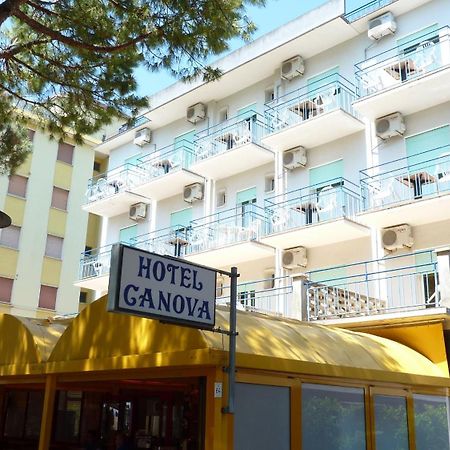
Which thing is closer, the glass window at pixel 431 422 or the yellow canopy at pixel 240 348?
the yellow canopy at pixel 240 348

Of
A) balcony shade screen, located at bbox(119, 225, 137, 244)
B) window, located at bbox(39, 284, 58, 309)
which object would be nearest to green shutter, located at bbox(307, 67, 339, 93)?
balcony shade screen, located at bbox(119, 225, 137, 244)

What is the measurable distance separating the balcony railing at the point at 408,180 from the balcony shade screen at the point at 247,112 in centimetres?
573

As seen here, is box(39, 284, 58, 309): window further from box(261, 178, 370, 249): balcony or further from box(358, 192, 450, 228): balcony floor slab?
box(358, 192, 450, 228): balcony floor slab

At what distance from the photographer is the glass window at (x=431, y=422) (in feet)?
33.9

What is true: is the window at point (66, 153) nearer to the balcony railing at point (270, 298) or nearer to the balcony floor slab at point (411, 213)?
the balcony railing at point (270, 298)

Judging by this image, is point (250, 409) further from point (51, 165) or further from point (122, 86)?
point (51, 165)

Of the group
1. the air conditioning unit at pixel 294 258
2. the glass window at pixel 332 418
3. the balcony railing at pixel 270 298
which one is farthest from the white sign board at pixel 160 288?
the air conditioning unit at pixel 294 258

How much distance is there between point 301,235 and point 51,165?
873 inches

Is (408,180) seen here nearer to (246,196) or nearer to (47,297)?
(246,196)

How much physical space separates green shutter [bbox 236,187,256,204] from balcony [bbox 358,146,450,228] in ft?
15.5

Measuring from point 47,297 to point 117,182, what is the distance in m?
11.6

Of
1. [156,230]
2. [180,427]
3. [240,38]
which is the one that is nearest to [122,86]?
[240,38]

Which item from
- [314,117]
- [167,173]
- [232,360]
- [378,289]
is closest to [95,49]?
[232,360]

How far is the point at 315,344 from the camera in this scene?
9.05 metres
